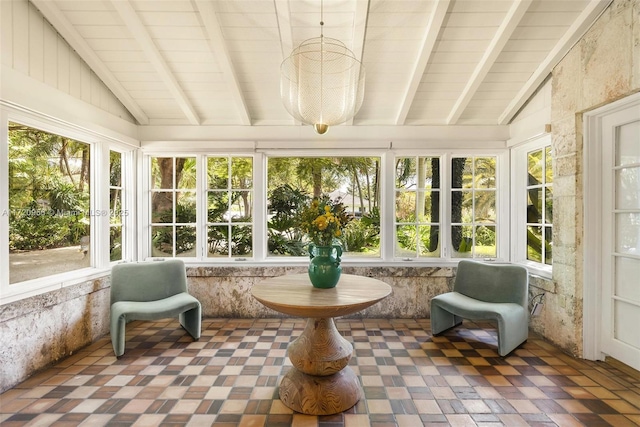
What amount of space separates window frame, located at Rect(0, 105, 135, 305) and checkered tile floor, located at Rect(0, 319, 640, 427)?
26.9 inches

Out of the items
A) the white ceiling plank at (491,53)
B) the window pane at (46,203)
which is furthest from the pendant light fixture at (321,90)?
the window pane at (46,203)

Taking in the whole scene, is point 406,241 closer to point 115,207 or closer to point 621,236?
point 621,236

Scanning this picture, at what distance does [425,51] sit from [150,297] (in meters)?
3.51

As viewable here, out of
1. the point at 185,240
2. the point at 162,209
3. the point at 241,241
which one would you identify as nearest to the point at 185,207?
the point at 162,209

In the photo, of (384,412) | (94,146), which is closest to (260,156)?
(94,146)

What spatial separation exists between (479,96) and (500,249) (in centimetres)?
181

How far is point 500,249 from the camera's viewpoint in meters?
3.87

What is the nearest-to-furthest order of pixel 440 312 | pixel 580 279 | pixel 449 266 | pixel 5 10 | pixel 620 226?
pixel 5 10, pixel 620 226, pixel 580 279, pixel 440 312, pixel 449 266

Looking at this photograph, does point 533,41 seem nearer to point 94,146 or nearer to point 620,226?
point 620,226

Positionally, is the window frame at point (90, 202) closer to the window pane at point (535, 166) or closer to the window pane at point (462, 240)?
the window pane at point (462, 240)

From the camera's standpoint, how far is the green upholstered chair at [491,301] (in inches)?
111

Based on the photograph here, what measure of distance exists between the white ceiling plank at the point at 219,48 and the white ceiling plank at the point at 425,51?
5.65 feet

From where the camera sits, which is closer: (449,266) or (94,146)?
(94,146)

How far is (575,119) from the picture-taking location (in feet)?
9.09
